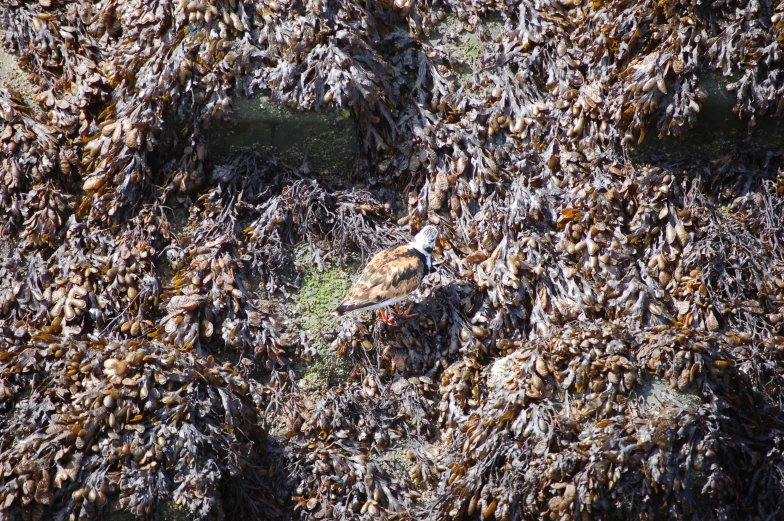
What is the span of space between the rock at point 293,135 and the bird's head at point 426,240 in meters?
1.25

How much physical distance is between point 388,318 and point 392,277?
0.54 metres

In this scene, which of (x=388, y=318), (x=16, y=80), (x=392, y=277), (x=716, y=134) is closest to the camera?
(x=392, y=277)

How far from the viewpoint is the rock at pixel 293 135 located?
5875 mm

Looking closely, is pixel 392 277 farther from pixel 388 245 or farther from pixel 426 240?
pixel 388 245

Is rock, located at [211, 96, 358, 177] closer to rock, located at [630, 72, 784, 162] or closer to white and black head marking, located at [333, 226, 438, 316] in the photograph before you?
white and black head marking, located at [333, 226, 438, 316]

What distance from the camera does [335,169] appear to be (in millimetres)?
6199

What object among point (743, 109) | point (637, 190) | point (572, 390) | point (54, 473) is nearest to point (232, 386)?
point (54, 473)

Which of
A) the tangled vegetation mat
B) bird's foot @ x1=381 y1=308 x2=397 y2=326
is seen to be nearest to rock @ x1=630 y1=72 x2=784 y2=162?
the tangled vegetation mat

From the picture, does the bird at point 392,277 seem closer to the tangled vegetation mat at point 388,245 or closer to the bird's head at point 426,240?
the bird's head at point 426,240

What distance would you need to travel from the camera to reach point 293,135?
6.04m

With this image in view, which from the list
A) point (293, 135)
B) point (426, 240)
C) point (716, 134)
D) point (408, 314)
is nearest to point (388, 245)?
point (426, 240)

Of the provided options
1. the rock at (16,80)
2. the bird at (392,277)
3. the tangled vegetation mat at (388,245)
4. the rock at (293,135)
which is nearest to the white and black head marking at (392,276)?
the bird at (392,277)

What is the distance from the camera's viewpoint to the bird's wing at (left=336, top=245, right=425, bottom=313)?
5062 mm

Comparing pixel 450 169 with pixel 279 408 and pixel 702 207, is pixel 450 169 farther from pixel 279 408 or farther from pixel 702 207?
pixel 279 408
